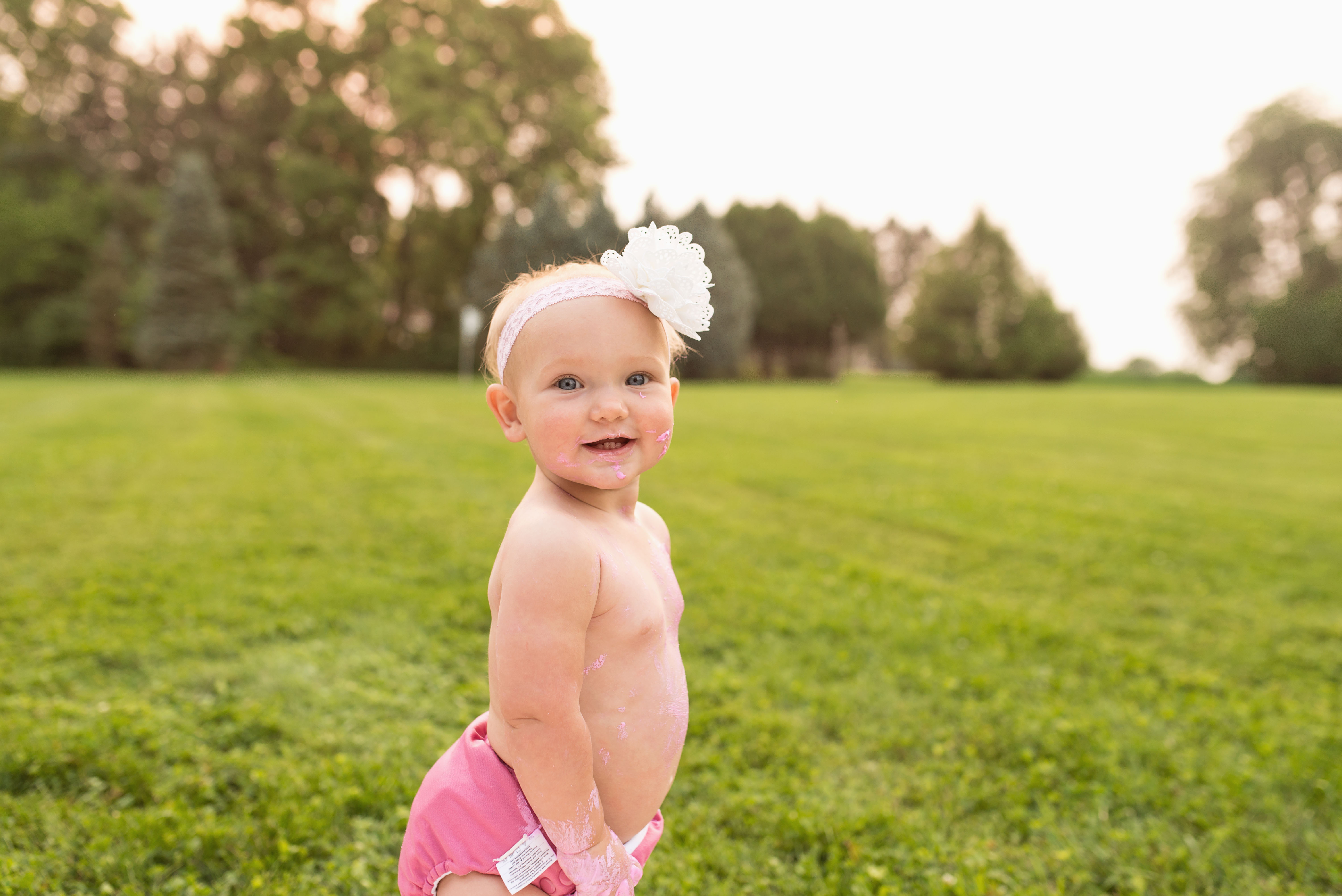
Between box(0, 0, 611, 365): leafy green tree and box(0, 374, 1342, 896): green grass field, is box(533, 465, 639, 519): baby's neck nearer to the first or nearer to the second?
box(0, 374, 1342, 896): green grass field

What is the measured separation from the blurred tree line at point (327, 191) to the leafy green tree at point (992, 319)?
0.08m

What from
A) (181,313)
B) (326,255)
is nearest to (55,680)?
(181,313)

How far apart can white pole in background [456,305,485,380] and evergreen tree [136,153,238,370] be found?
7855 mm

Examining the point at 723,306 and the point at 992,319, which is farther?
the point at 992,319

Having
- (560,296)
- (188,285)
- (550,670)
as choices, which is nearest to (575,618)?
(550,670)

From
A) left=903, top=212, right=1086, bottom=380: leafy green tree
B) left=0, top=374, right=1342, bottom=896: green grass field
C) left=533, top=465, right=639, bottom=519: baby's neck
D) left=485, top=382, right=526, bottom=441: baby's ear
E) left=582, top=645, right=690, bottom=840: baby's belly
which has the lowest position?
left=0, top=374, right=1342, bottom=896: green grass field

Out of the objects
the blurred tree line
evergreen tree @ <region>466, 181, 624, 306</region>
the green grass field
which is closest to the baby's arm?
the green grass field

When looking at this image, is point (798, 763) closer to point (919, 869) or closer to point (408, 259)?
point (919, 869)

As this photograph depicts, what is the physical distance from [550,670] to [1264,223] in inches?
1746

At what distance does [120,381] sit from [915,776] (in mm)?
24909

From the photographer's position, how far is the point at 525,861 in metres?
1.31

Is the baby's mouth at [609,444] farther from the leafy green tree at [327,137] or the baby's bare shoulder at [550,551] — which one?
the leafy green tree at [327,137]

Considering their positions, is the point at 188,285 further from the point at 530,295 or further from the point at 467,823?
the point at 467,823

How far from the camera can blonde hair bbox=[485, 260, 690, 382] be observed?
1375 millimetres
